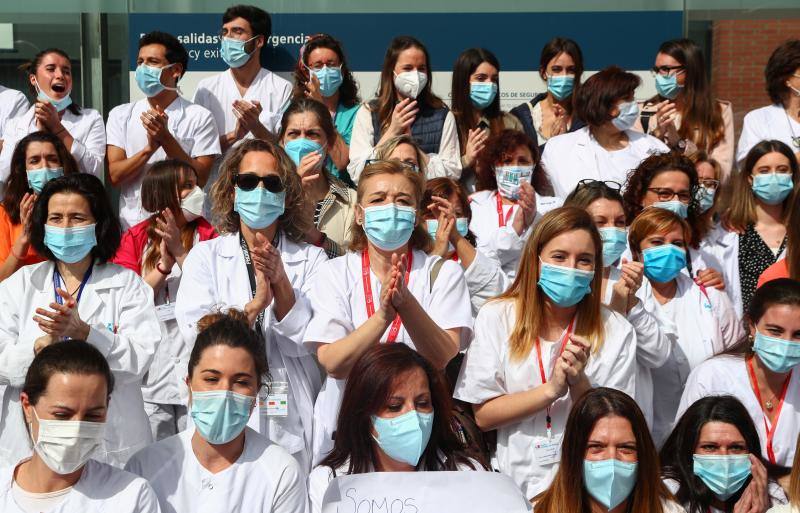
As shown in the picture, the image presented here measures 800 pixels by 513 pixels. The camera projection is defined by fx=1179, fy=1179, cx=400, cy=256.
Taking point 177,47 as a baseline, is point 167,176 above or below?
below

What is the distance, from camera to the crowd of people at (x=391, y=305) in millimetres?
4730

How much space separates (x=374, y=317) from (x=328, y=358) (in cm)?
31

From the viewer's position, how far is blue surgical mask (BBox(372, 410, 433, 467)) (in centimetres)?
461

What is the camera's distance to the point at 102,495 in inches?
179

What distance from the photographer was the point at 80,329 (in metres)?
5.19

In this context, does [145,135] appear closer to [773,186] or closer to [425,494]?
[773,186]

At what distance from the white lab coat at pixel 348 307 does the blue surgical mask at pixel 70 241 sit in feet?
3.72

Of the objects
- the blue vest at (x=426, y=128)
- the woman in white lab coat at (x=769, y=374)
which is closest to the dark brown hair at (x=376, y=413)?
the woman in white lab coat at (x=769, y=374)

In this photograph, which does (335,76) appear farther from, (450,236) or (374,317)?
(374,317)

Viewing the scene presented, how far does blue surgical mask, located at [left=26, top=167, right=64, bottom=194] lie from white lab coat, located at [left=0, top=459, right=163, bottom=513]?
3039 mm

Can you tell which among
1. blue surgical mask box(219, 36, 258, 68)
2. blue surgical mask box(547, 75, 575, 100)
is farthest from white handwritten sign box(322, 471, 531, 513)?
blue surgical mask box(219, 36, 258, 68)

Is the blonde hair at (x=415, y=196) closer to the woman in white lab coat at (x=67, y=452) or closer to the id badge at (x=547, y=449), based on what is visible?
the id badge at (x=547, y=449)

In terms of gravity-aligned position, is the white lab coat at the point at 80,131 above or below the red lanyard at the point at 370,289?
above

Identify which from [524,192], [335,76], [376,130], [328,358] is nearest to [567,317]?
[328,358]
